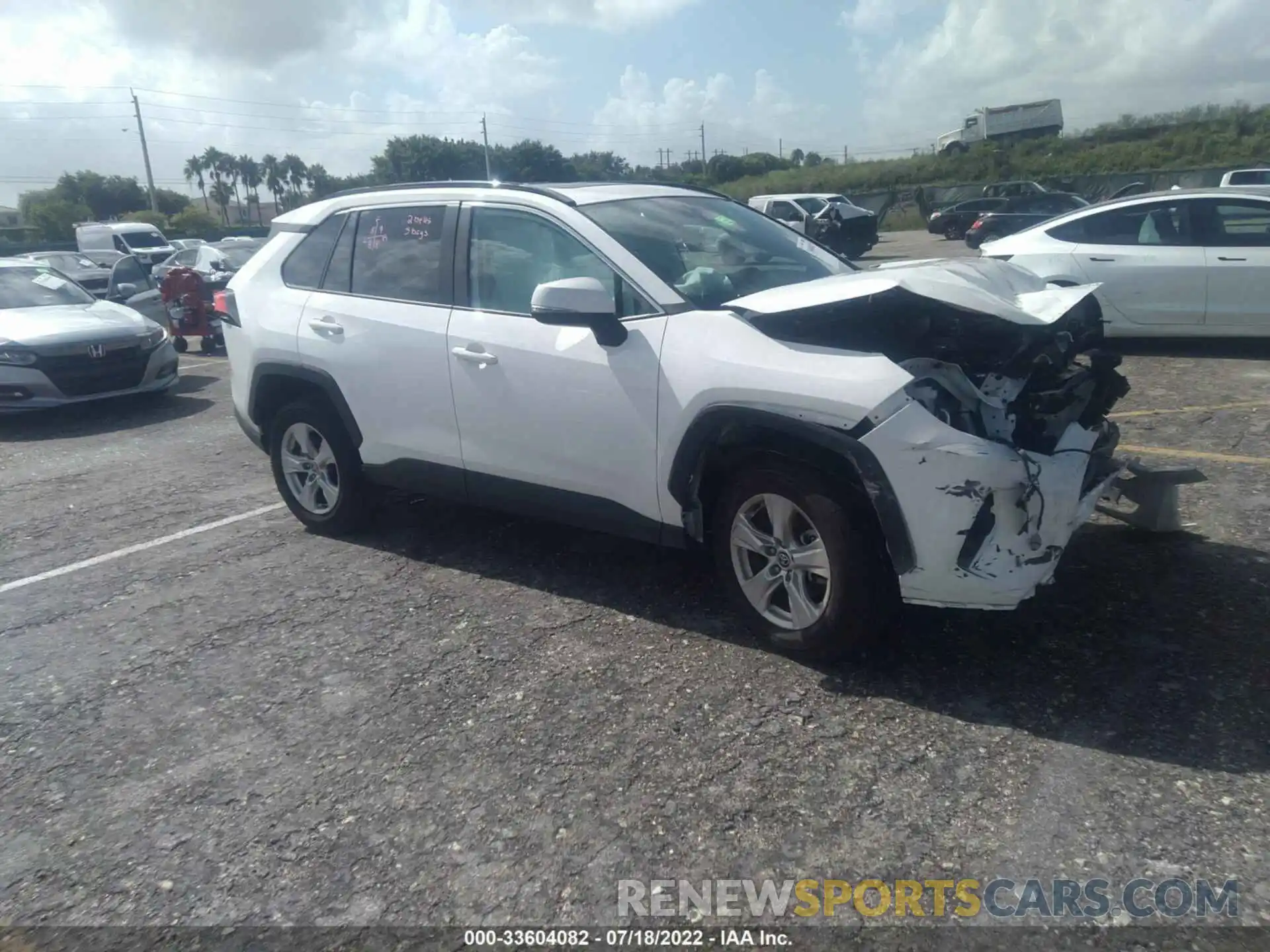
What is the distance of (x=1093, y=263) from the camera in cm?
953

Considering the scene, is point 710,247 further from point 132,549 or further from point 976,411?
point 132,549

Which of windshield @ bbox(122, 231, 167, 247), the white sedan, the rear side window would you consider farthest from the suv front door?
windshield @ bbox(122, 231, 167, 247)

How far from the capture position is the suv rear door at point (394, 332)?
192 inches

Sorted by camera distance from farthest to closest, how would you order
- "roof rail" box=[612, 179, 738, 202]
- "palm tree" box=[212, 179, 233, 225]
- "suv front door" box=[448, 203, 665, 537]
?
"palm tree" box=[212, 179, 233, 225], "roof rail" box=[612, 179, 738, 202], "suv front door" box=[448, 203, 665, 537]

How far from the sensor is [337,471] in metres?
5.53

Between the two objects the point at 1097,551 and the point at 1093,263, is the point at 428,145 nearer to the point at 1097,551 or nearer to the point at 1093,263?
the point at 1093,263

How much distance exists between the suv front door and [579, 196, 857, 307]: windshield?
0.22m

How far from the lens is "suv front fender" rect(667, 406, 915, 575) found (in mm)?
3494

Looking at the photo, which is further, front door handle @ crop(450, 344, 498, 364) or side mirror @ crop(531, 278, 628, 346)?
front door handle @ crop(450, 344, 498, 364)

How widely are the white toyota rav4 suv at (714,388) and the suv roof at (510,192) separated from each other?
0.03 metres

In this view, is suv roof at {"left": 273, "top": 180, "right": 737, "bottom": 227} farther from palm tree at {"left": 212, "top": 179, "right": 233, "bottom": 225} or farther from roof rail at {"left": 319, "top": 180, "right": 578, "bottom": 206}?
palm tree at {"left": 212, "top": 179, "right": 233, "bottom": 225}

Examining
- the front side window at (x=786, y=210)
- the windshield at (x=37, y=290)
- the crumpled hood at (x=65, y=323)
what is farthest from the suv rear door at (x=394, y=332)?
the front side window at (x=786, y=210)

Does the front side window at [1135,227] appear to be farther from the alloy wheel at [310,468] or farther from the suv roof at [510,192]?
the alloy wheel at [310,468]

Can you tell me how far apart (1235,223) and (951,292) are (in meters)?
7.05
